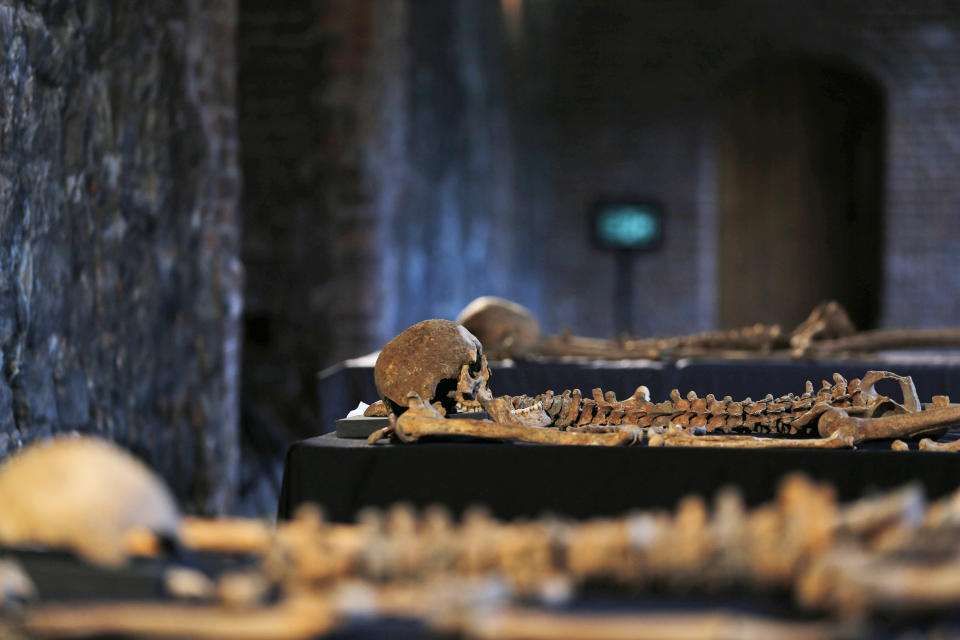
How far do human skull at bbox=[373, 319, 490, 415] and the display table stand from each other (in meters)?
0.16

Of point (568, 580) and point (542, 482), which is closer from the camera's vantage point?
point (568, 580)

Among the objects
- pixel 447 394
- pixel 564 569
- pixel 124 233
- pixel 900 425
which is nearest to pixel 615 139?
pixel 124 233

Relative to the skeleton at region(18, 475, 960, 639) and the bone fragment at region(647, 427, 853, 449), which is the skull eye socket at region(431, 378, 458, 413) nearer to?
the bone fragment at region(647, 427, 853, 449)

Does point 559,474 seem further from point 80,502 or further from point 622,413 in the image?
point 80,502

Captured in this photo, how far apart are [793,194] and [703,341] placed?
8.28m

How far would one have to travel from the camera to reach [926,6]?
11.0 meters

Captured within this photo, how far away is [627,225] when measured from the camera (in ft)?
38.1

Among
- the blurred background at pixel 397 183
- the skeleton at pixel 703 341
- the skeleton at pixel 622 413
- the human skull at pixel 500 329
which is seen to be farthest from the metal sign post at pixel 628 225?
the skeleton at pixel 622 413

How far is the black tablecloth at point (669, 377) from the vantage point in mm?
4059

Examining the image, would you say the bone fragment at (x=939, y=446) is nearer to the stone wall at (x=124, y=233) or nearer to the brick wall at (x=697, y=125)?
the stone wall at (x=124, y=233)

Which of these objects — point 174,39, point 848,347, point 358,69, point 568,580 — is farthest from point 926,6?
point 568,580

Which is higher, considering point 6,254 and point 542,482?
point 6,254

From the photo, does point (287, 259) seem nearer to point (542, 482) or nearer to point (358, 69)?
point (358, 69)

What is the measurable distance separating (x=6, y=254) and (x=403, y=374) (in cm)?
129
